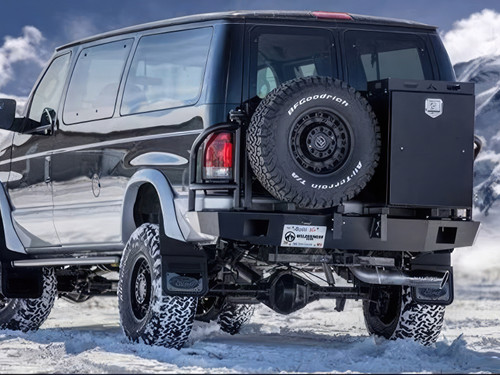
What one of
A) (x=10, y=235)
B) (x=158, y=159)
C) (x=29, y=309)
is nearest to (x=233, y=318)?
(x=29, y=309)

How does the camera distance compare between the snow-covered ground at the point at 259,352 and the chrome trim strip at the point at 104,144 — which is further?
the chrome trim strip at the point at 104,144

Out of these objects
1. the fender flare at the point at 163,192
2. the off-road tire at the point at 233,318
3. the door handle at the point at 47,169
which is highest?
the door handle at the point at 47,169

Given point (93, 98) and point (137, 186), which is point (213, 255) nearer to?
point (137, 186)

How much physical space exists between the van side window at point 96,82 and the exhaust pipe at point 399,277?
220 centimetres

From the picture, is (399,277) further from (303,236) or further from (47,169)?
(47,169)

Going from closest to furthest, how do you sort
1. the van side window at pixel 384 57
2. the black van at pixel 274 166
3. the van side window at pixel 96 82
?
the black van at pixel 274 166 < the van side window at pixel 384 57 < the van side window at pixel 96 82

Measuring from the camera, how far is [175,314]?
7.16 meters

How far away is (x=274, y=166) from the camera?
6.55 metres

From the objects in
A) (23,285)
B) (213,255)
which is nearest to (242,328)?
(23,285)

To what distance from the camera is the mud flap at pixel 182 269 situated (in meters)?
7.07

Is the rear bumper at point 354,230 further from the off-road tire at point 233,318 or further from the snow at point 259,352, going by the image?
the off-road tire at point 233,318

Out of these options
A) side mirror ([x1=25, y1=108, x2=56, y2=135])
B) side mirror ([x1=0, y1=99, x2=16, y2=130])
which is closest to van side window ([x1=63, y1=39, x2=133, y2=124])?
side mirror ([x1=25, y1=108, x2=56, y2=135])

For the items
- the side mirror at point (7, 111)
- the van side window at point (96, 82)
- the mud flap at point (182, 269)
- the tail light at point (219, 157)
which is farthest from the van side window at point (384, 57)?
the side mirror at point (7, 111)

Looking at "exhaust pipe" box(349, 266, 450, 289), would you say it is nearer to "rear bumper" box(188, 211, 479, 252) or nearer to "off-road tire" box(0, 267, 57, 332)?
"rear bumper" box(188, 211, 479, 252)
